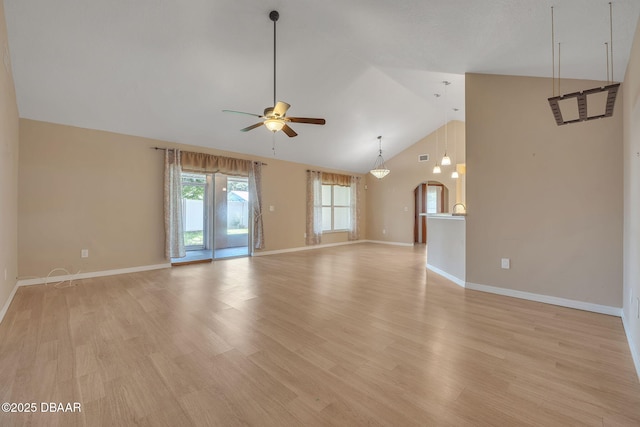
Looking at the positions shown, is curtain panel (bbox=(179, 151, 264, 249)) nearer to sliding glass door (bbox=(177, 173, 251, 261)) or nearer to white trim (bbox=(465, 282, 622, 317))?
sliding glass door (bbox=(177, 173, 251, 261))

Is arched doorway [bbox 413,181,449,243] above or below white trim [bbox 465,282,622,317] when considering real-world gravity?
above

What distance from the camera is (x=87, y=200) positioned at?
4.50 metres

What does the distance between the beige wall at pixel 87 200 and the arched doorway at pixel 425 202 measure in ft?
24.3

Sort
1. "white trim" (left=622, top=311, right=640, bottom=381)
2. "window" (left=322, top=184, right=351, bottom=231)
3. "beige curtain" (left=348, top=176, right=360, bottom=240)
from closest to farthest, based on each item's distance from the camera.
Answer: "white trim" (left=622, top=311, right=640, bottom=381)
"window" (left=322, top=184, right=351, bottom=231)
"beige curtain" (left=348, top=176, right=360, bottom=240)

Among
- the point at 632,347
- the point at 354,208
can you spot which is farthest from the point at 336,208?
the point at 632,347

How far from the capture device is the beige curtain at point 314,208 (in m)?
8.00

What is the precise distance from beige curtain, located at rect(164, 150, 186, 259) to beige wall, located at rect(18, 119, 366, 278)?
168 millimetres

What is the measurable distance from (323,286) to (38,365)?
2.98 meters

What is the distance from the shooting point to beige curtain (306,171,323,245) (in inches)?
315

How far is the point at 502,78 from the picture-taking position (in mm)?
3641

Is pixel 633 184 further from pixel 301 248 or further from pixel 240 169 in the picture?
pixel 301 248

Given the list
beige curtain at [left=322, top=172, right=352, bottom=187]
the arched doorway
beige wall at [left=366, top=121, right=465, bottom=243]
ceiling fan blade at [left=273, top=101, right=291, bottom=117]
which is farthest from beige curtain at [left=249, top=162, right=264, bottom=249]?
the arched doorway

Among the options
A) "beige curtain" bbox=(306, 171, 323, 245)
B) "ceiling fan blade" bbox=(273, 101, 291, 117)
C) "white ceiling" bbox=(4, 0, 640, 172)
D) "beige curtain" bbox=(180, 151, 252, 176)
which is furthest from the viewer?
"beige curtain" bbox=(306, 171, 323, 245)

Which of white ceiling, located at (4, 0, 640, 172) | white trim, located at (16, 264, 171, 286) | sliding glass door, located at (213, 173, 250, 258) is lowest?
white trim, located at (16, 264, 171, 286)
